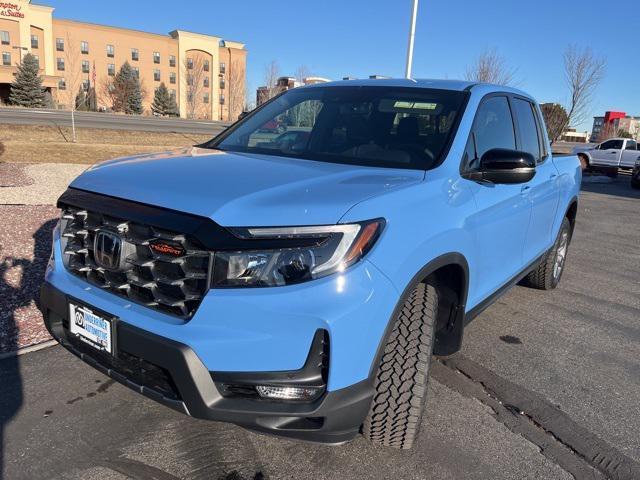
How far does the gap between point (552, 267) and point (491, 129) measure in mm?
2437

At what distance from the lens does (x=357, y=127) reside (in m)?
3.45

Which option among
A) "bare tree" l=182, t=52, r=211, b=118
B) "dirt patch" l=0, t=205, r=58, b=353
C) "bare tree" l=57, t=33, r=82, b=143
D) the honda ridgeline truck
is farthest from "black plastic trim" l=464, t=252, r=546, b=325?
"bare tree" l=57, t=33, r=82, b=143

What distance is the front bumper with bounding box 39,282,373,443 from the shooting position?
202 centimetres

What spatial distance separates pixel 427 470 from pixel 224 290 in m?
1.40

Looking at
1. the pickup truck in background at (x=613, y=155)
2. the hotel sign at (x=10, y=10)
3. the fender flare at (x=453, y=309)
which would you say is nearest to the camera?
the fender flare at (x=453, y=309)

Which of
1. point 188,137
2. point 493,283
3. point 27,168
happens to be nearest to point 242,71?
point 188,137

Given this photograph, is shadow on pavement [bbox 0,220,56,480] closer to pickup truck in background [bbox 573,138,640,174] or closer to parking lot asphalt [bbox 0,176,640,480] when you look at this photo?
parking lot asphalt [bbox 0,176,640,480]

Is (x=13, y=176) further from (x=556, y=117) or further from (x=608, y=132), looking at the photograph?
→ (x=608, y=132)

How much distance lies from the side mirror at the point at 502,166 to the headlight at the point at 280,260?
4.33 feet

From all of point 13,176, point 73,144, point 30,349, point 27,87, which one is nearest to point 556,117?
point 73,144

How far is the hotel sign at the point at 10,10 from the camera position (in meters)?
62.6

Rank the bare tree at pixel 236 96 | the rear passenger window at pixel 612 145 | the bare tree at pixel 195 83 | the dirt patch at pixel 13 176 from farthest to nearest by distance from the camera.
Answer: the bare tree at pixel 195 83 < the bare tree at pixel 236 96 < the rear passenger window at pixel 612 145 < the dirt patch at pixel 13 176

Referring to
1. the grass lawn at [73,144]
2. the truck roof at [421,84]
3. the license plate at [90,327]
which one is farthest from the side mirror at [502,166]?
the grass lawn at [73,144]

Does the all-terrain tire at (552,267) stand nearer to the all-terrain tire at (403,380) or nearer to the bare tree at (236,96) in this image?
the all-terrain tire at (403,380)
